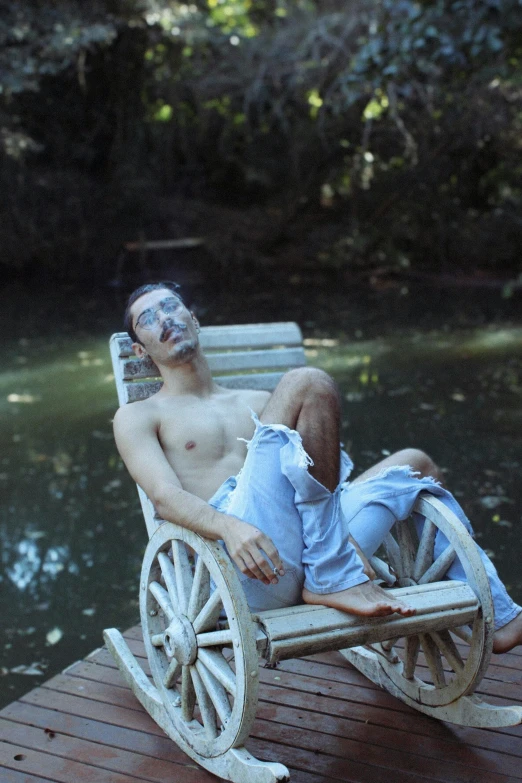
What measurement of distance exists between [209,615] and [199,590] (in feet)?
0.25

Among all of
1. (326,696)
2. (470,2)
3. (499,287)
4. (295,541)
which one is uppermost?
(470,2)

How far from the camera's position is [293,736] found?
2.61 m

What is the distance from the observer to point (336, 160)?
1540 cm

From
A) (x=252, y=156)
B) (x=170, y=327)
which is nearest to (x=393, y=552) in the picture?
(x=170, y=327)

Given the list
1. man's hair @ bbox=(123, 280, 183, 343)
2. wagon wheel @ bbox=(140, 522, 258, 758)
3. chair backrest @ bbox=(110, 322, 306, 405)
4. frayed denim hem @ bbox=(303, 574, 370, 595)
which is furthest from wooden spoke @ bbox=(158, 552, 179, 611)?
chair backrest @ bbox=(110, 322, 306, 405)

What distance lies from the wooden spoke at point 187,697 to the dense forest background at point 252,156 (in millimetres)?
10059

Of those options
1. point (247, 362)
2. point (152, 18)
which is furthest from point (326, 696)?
point (152, 18)

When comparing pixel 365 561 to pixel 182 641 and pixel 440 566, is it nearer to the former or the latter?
pixel 440 566

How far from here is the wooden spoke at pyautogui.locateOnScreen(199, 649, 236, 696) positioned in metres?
2.25

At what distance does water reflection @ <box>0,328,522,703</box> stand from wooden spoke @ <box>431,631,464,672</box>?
1502 millimetres

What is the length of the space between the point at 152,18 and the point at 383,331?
574cm

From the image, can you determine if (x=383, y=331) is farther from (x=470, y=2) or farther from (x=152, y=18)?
(x=152, y=18)

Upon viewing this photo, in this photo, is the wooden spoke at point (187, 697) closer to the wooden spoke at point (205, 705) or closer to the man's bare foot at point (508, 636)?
the wooden spoke at point (205, 705)

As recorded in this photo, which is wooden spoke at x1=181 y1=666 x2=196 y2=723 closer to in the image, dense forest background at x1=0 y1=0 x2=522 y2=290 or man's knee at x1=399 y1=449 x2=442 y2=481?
man's knee at x1=399 y1=449 x2=442 y2=481
